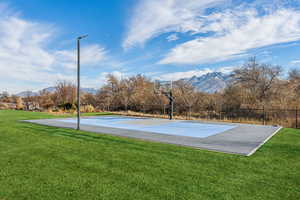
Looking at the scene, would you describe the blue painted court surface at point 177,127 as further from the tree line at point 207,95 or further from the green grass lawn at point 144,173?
the tree line at point 207,95

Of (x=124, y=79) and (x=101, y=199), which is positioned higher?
(x=124, y=79)

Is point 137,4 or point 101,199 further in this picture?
point 137,4

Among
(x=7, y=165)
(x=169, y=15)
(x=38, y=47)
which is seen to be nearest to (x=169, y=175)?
(x=7, y=165)

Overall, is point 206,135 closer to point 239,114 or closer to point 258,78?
point 239,114

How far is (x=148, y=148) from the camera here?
4.70 meters

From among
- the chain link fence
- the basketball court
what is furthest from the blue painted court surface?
the chain link fence

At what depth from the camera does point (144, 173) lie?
3045mm

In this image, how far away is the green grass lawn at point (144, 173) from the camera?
2346 mm

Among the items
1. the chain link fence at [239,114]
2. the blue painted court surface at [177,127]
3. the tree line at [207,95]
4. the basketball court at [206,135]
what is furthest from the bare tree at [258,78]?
the blue painted court surface at [177,127]

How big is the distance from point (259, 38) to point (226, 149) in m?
9.21

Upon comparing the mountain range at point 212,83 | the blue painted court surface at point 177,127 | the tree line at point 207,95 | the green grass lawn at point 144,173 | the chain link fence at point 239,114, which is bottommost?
the green grass lawn at point 144,173

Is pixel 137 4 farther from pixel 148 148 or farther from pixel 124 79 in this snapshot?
pixel 124 79

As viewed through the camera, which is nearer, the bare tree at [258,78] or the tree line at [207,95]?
the tree line at [207,95]

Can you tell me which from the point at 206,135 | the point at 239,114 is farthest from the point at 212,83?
the point at 206,135
